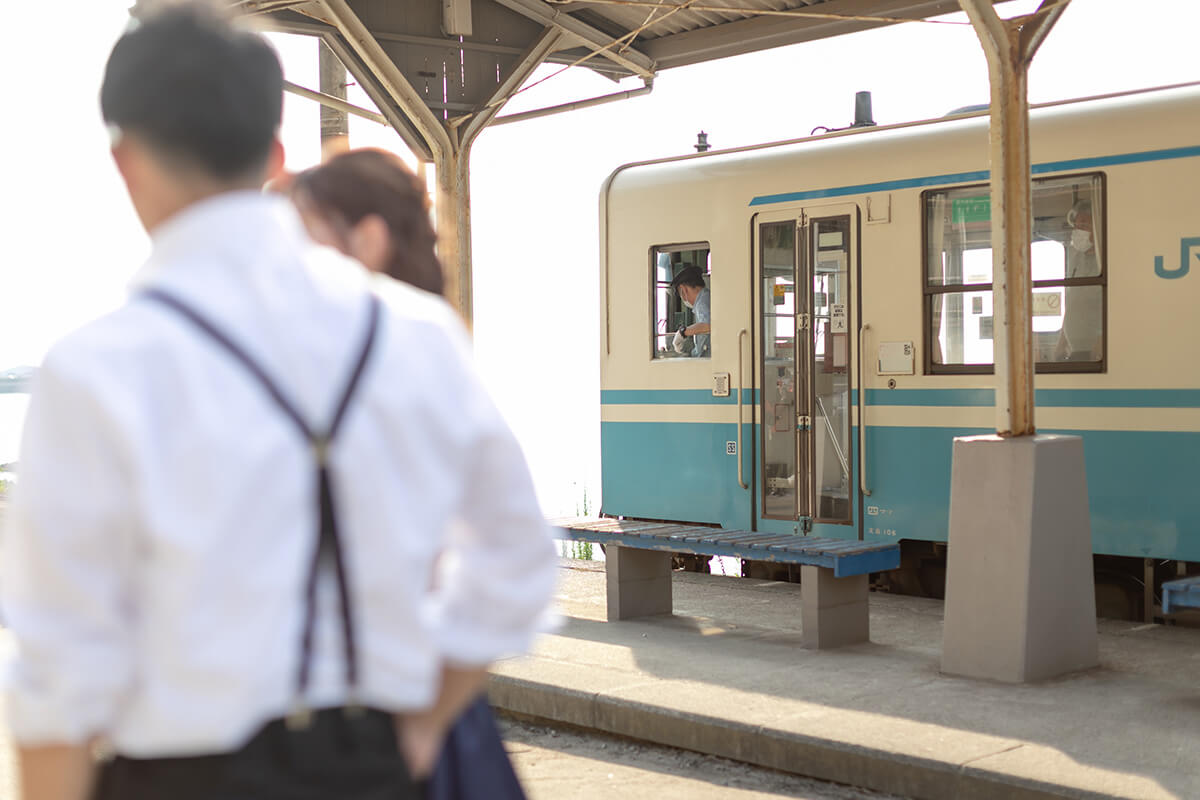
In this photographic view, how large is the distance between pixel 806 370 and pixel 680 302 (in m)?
1.45

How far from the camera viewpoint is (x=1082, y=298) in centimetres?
860

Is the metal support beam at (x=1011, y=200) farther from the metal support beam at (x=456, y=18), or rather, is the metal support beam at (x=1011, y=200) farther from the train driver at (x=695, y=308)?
the metal support beam at (x=456, y=18)

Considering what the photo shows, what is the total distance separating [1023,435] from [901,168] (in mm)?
3222

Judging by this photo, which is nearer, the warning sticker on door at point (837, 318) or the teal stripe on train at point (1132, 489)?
the teal stripe on train at point (1132, 489)

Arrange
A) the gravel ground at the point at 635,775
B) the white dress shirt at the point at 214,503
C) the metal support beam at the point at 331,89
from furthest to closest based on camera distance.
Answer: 1. the metal support beam at the point at 331,89
2. the gravel ground at the point at 635,775
3. the white dress shirt at the point at 214,503

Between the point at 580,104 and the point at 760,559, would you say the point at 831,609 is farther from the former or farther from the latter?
the point at 580,104

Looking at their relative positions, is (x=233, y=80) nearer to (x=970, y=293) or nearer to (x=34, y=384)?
(x=34, y=384)

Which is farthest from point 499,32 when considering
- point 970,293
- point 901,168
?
point 970,293

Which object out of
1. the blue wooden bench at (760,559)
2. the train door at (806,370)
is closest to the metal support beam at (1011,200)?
the blue wooden bench at (760,559)

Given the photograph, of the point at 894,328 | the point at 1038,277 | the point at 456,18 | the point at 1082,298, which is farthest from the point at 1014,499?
the point at 456,18

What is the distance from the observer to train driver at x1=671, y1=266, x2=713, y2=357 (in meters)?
10.8

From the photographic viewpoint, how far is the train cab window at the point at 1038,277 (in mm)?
8586

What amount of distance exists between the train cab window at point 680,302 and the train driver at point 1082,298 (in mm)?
2913

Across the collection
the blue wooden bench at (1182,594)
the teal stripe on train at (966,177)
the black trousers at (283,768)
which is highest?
the teal stripe on train at (966,177)
